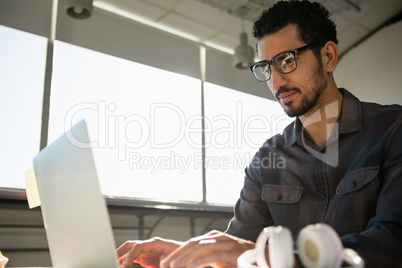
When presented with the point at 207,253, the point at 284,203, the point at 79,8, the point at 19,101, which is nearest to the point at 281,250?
the point at 207,253

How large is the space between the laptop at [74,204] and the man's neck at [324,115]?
0.87m

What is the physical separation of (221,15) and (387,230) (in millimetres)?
3451

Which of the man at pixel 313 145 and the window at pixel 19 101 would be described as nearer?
the man at pixel 313 145

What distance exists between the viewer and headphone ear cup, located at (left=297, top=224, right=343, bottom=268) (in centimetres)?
42

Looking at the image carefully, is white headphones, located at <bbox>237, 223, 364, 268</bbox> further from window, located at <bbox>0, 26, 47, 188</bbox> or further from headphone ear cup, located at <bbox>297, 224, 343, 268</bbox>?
window, located at <bbox>0, 26, 47, 188</bbox>

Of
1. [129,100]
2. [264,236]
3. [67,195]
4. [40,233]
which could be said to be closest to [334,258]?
[264,236]

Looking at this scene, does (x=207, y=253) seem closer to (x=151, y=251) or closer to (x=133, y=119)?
(x=151, y=251)

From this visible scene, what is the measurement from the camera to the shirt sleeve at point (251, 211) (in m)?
1.25

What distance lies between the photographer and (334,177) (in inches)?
44.3

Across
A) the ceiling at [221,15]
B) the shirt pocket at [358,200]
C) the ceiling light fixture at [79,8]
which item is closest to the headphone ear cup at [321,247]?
the shirt pocket at [358,200]

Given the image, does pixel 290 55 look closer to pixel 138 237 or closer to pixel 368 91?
pixel 138 237

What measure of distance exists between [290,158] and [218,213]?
103 inches

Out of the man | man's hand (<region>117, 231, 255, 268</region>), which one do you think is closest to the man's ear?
the man

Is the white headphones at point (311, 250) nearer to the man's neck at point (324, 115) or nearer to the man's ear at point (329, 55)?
the man's neck at point (324, 115)
